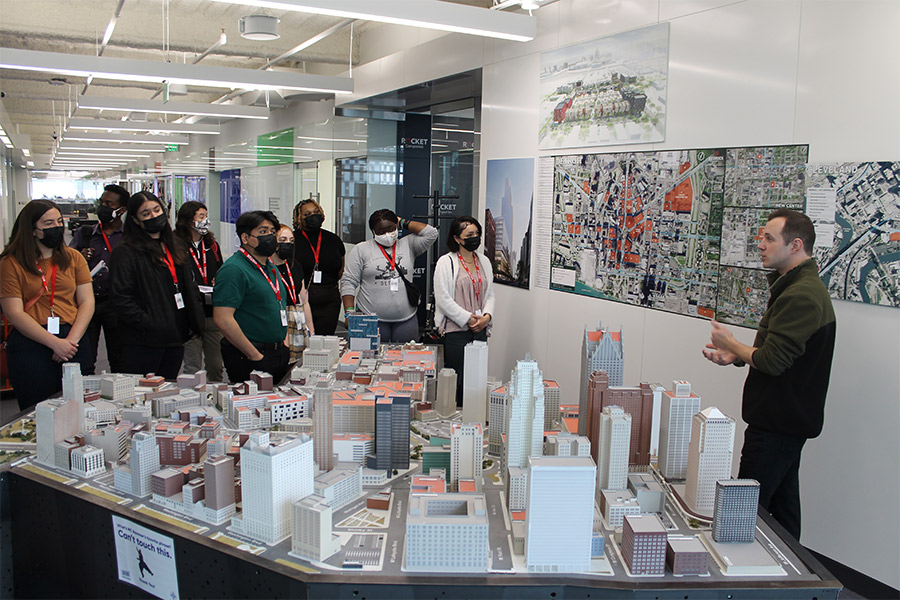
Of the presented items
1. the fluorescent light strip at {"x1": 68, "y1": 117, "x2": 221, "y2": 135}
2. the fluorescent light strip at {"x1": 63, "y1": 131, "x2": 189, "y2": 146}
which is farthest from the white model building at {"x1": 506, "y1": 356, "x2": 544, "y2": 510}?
the fluorescent light strip at {"x1": 63, "y1": 131, "x2": 189, "y2": 146}

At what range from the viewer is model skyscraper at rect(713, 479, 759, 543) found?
234 centimetres

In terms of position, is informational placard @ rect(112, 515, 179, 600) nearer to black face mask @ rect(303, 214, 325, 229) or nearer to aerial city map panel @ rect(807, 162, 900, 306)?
aerial city map panel @ rect(807, 162, 900, 306)

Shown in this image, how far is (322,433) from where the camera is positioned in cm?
279

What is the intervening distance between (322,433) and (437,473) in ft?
1.66

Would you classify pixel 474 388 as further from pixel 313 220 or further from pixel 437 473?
pixel 313 220

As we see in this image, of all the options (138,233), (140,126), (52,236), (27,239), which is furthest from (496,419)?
(140,126)

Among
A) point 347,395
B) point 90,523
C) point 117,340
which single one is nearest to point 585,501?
point 347,395

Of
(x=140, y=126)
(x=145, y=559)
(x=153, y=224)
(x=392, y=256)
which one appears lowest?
(x=145, y=559)

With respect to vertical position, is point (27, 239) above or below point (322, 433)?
above

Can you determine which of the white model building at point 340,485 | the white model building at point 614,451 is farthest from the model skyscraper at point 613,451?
the white model building at point 340,485

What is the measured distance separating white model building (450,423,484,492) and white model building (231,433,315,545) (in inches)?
25.2

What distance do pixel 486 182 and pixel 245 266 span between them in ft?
9.96

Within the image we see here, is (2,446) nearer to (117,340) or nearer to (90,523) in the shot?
(90,523)

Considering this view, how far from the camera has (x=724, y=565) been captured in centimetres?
225
